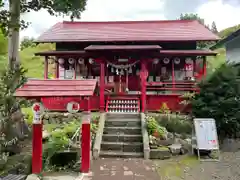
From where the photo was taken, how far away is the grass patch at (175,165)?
7.22 meters

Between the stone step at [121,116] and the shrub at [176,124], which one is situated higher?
the stone step at [121,116]

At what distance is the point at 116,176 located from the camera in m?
6.82

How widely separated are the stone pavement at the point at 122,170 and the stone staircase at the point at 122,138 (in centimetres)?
45

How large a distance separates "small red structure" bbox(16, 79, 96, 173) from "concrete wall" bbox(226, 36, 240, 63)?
39.8ft

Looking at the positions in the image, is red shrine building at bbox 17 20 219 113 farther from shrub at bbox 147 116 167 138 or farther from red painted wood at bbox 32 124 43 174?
red painted wood at bbox 32 124 43 174

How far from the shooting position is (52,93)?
6.49m

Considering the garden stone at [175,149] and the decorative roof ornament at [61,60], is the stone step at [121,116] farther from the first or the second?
the decorative roof ornament at [61,60]

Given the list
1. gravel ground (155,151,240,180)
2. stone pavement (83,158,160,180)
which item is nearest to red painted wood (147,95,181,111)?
gravel ground (155,151,240,180)

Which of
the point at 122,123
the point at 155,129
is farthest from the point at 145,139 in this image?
the point at 122,123

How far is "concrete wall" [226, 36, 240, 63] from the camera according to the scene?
1588cm

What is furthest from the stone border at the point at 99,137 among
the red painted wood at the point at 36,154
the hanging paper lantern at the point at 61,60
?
the hanging paper lantern at the point at 61,60

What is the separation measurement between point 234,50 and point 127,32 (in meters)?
6.89

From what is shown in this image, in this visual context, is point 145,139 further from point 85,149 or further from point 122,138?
point 85,149

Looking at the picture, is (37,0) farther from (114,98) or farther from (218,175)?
(218,175)
